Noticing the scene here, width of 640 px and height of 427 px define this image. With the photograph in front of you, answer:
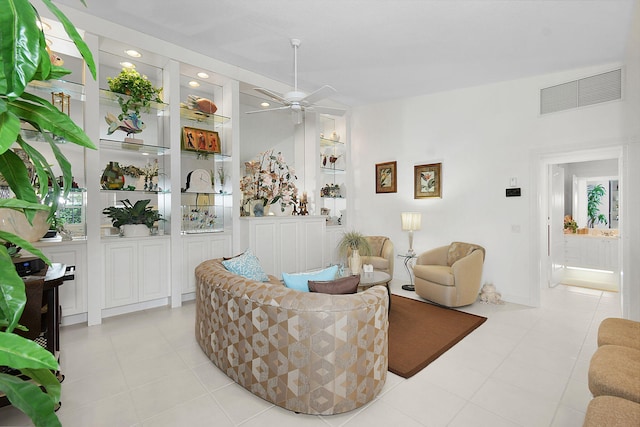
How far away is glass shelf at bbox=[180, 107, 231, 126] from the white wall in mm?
2954

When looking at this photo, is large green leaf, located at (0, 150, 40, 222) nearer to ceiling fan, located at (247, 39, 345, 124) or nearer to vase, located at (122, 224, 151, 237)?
ceiling fan, located at (247, 39, 345, 124)

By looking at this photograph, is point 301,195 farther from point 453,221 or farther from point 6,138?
point 6,138

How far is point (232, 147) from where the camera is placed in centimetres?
448

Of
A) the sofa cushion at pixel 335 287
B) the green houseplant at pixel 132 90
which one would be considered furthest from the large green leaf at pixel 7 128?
the green houseplant at pixel 132 90

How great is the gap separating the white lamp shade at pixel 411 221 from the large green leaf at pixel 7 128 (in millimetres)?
4956

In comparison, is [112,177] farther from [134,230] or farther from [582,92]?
[582,92]

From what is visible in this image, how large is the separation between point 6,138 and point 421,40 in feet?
12.7

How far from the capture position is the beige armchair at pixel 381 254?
506 cm

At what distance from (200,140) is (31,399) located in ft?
13.7

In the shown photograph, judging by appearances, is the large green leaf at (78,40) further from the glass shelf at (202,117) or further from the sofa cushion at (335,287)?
the glass shelf at (202,117)

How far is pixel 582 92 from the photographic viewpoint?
393 cm

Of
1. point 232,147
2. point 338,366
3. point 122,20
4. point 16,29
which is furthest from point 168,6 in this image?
point 338,366

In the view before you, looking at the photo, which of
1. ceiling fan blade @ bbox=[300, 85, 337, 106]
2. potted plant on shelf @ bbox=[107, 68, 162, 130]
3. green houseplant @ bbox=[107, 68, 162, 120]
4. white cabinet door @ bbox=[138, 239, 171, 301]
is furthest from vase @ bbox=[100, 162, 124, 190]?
ceiling fan blade @ bbox=[300, 85, 337, 106]

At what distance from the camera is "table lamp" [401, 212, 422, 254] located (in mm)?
5082
